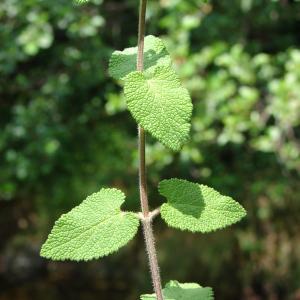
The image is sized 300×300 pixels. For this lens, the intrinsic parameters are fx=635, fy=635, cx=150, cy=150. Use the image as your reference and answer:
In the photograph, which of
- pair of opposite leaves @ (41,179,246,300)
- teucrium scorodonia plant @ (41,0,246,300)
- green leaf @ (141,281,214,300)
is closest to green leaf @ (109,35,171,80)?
teucrium scorodonia plant @ (41,0,246,300)

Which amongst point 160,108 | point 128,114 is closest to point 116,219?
point 160,108

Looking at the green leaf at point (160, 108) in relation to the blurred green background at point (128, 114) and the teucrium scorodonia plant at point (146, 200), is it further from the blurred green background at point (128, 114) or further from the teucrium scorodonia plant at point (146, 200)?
the blurred green background at point (128, 114)

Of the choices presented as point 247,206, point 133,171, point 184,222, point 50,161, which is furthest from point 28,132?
point 184,222

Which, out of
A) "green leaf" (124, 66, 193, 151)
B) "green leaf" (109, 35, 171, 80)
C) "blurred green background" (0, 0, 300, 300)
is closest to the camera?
"green leaf" (124, 66, 193, 151)

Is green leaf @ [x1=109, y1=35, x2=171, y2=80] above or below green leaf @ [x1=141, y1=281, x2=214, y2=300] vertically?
above

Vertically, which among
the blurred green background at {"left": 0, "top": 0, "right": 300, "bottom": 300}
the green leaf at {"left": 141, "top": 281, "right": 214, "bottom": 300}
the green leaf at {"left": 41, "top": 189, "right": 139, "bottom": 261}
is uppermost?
the green leaf at {"left": 41, "top": 189, "right": 139, "bottom": 261}

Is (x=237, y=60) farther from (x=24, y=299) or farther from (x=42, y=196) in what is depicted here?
(x=24, y=299)

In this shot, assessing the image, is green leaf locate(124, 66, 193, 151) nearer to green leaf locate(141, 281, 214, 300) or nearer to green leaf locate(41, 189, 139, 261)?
green leaf locate(41, 189, 139, 261)
